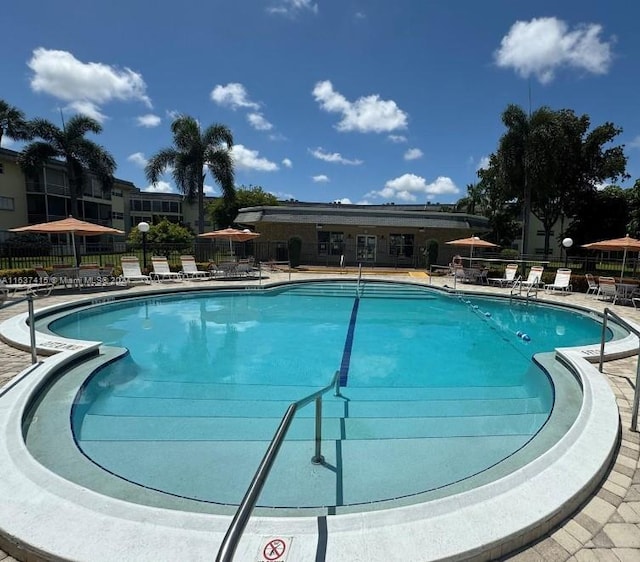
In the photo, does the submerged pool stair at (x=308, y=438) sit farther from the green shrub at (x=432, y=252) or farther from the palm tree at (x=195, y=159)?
the palm tree at (x=195, y=159)

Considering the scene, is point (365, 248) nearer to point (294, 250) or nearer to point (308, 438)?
point (294, 250)

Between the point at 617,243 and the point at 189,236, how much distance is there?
25.4 m

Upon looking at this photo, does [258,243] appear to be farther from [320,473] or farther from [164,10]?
[320,473]

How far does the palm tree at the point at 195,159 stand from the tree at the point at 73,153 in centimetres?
608

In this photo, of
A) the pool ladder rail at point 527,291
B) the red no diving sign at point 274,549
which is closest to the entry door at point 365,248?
the pool ladder rail at point 527,291

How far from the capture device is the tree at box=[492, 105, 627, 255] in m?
26.0

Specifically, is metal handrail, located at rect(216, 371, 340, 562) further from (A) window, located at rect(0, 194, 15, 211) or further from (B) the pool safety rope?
(A) window, located at rect(0, 194, 15, 211)

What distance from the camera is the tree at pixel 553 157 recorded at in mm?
25984

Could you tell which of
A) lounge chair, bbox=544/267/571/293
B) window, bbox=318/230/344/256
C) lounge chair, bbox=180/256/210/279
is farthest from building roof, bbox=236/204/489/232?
lounge chair, bbox=544/267/571/293

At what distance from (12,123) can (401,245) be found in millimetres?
29467

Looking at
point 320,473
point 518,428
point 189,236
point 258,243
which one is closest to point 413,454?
point 320,473

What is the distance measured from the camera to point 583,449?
11.1ft

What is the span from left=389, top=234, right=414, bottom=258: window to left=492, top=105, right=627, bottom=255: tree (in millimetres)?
7861

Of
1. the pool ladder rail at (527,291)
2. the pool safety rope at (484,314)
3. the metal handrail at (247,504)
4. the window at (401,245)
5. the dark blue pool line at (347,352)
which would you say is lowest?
the dark blue pool line at (347,352)
